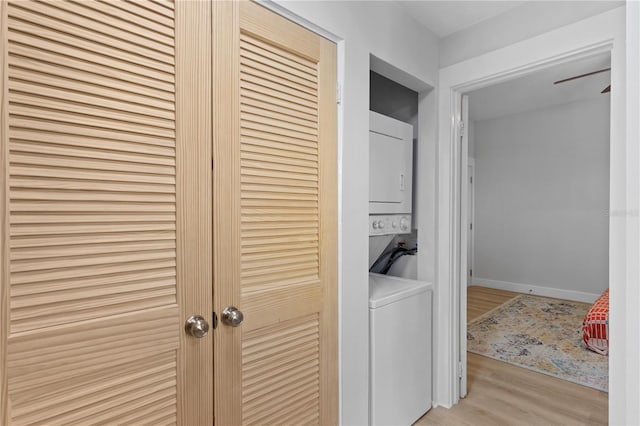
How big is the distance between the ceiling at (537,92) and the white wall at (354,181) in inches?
78.7

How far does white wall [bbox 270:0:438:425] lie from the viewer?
1535 millimetres

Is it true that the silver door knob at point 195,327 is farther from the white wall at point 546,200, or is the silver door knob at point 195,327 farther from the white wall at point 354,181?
the white wall at point 546,200

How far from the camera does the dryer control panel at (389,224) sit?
6.51 ft

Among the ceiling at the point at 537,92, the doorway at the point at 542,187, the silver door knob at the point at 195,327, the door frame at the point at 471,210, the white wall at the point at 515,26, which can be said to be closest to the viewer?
the silver door knob at the point at 195,327

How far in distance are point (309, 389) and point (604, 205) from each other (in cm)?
473

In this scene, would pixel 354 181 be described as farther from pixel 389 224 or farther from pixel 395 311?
pixel 395 311

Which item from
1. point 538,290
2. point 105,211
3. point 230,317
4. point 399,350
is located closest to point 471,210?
point 538,290

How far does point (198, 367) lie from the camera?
1.08 metres

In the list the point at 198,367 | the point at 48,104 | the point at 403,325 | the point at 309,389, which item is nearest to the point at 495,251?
the point at 403,325

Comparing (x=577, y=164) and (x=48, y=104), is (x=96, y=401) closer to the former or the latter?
(x=48, y=104)

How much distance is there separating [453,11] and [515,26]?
0.35m

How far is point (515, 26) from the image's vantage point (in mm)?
1904

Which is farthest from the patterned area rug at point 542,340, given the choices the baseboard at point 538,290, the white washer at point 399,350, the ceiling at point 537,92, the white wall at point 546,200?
the ceiling at point 537,92

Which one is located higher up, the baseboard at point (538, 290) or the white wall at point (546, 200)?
the white wall at point (546, 200)
